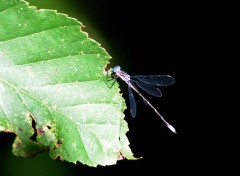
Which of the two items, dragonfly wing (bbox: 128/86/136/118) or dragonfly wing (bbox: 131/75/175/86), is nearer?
dragonfly wing (bbox: 128/86/136/118)

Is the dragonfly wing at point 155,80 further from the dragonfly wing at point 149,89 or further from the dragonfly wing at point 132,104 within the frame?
the dragonfly wing at point 132,104

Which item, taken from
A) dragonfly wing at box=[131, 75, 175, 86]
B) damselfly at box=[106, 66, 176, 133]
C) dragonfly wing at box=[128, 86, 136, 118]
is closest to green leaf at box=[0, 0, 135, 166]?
dragonfly wing at box=[128, 86, 136, 118]

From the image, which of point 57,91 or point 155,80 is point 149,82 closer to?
point 155,80

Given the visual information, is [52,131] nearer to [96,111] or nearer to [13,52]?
[96,111]

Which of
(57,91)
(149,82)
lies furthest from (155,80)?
(57,91)

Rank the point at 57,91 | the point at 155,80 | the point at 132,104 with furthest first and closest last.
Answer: the point at 155,80 < the point at 132,104 < the point at 57,91

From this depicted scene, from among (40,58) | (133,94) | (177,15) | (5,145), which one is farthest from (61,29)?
(177,15)

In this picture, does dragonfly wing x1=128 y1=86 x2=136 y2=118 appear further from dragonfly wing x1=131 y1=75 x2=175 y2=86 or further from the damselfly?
dragonfly wing x1=131 y1=75 x2=175 y2=86

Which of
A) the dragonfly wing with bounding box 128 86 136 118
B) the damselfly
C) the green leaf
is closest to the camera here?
the green leaf
